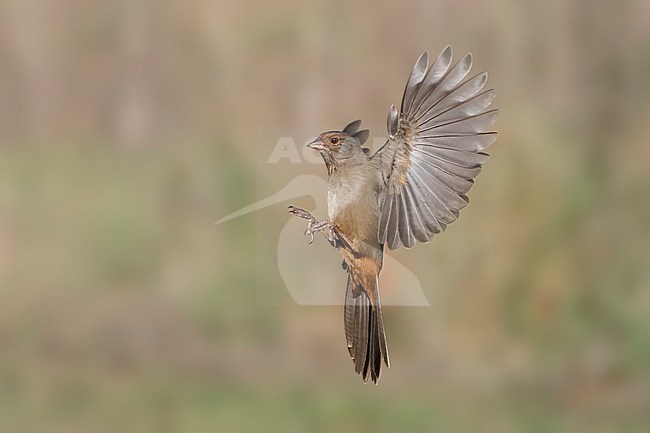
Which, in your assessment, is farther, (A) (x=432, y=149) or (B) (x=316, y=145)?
(B) (x=316, y=145)

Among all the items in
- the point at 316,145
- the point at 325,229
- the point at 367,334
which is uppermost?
the point at 316,145

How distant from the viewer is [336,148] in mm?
1066

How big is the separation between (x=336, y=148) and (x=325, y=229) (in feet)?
0.34

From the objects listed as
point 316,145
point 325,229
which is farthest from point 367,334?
point 316,145

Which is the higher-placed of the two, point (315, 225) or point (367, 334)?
point (315, 225)

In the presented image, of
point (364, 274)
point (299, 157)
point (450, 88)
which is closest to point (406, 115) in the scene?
point (450, 88)

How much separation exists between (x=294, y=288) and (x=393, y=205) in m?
0.58

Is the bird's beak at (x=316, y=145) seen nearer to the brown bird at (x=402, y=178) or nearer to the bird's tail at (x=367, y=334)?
the brown bird at (x=402, y=178)

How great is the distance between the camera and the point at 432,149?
0.98 meters

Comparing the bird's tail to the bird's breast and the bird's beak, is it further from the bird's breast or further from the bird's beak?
the bird's beak

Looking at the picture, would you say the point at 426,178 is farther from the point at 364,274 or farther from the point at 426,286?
the point at 426,286

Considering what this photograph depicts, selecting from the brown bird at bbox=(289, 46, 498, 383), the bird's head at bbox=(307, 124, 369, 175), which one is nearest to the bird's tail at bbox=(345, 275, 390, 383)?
the brown bird at bbox=(289, 46, 498, 383)

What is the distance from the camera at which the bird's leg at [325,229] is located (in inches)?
38.1

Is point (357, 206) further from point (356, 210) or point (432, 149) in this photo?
point (432, 149)
